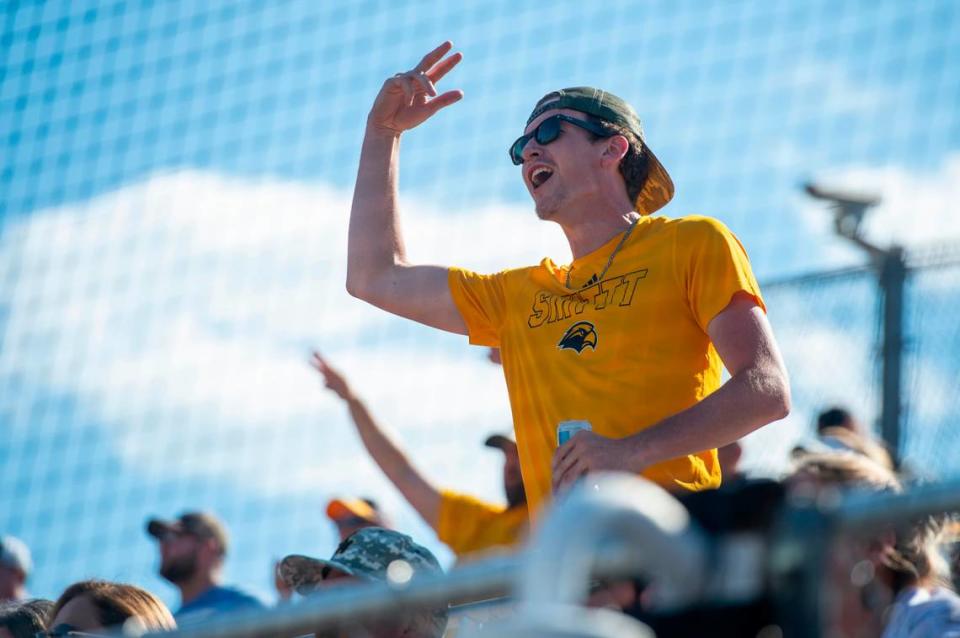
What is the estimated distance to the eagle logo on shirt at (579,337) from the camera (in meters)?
2.85

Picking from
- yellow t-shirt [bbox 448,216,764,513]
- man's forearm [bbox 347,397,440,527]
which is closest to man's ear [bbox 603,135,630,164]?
yellow t-shirt [bbox 448,216,764,513]

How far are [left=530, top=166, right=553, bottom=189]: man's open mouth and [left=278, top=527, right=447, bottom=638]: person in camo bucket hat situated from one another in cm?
78

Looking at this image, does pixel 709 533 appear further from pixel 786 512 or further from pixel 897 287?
pixel 897 287

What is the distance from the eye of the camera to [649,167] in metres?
3.33

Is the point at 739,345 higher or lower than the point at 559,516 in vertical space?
higher

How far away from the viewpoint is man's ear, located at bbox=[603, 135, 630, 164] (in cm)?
319

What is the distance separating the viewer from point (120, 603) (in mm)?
3037

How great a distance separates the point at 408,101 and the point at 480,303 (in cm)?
58

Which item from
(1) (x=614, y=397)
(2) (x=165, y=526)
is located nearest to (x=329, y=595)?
(1) (x=614, y=397)

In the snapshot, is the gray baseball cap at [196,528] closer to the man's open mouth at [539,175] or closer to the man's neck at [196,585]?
the man's neck at [196,585]

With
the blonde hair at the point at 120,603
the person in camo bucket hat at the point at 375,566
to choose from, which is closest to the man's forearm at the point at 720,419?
the person in camo bucket hat at the point at 375,566

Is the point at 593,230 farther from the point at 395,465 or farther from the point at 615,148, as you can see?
the point at 395,465

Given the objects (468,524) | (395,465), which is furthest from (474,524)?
(395,465)

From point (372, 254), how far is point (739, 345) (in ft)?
3.14
